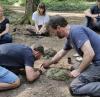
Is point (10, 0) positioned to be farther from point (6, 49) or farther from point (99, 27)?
point (6, 49)

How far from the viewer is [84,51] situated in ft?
16.1

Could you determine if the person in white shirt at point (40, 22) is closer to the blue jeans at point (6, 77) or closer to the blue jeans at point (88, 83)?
the blue jeans at point (6, 77)

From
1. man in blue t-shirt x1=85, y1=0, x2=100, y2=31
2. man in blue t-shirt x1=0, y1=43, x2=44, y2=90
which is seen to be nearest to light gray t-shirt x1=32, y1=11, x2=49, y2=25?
man in blue t-shirt x1=85, y1=0, x2=100, y2=31

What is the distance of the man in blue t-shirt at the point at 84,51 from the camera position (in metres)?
4.92

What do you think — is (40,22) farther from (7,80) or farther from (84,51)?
(84,51)

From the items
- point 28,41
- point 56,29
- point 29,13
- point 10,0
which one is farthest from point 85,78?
point 10,0

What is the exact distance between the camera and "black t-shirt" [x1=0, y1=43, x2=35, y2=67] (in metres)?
5.77

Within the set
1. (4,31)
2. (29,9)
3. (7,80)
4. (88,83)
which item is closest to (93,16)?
(4,31)

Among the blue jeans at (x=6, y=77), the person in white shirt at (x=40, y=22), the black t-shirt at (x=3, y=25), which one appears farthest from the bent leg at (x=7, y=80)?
the person in white shirt at (x=40, y=22)

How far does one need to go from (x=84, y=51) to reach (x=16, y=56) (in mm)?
1417

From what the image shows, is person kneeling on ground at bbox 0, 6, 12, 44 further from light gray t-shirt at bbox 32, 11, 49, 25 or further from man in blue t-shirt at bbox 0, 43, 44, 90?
man in blue t-shirt at bbox 0, 43, 44, 90

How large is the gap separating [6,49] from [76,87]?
4.74ft

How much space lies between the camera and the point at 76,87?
5.24m

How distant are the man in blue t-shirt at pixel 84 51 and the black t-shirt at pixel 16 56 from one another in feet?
2.66
